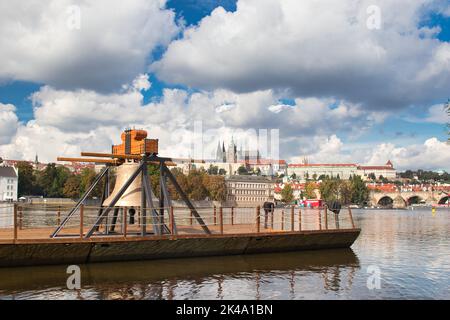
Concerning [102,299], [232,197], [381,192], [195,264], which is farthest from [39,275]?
[381,192]

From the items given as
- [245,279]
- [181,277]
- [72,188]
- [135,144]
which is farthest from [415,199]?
[181,277]

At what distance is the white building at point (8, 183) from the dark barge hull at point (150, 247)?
120886mm

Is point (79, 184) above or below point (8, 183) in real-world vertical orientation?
below

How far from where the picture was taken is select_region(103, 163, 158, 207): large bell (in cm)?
1903

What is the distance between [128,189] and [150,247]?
2.69 metres

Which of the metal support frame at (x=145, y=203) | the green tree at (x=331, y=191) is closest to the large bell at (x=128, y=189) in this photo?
the metal support frame at (x=145, y=203)

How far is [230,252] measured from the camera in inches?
804

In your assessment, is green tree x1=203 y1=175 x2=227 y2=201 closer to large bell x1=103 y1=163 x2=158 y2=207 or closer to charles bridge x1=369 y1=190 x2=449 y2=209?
large bell x1=103 y1=163 x2=158 y2=207

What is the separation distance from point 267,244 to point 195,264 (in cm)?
411

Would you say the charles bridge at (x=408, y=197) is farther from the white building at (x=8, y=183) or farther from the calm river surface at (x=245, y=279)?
the calm river surface at (x=245, y=279)

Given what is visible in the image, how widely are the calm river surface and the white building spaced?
12195cm

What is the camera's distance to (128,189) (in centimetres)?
1950

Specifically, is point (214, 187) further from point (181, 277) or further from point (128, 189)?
point (181, 277)
